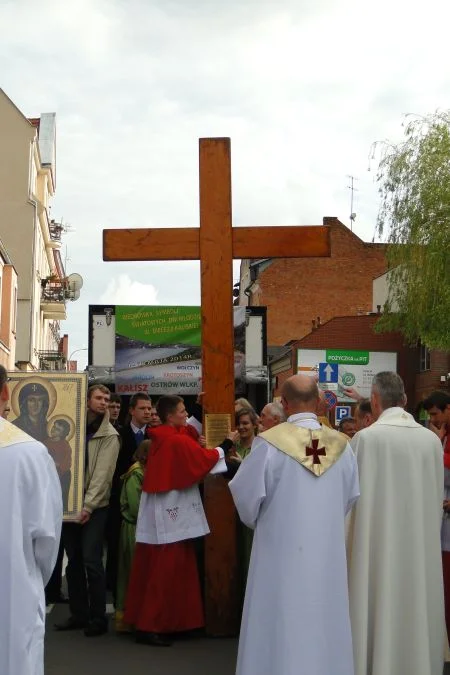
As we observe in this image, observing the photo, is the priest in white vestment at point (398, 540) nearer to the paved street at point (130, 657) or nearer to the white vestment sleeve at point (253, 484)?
the white vestment sleeve at point (253, 484)

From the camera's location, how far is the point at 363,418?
9141 millimetres

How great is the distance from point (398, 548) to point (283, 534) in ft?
3.64

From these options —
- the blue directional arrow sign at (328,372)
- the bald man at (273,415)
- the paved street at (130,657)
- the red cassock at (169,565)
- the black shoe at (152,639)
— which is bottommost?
the paved street at (130,657)

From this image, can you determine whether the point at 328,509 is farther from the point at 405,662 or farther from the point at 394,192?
the point at 394,192

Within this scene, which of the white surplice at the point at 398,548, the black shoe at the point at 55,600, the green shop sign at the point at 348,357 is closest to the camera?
the white surplice at the point at 398,548

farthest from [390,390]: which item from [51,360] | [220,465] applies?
[51,360]

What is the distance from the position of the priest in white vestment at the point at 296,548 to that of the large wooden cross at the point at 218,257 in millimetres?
2409

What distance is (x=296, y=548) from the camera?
6461 mm

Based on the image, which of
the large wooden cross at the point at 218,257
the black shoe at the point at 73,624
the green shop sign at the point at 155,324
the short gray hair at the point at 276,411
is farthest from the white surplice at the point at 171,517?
the green shop sign at the point at 155,324

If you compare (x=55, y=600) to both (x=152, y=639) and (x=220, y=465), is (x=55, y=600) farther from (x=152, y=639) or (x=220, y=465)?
(x=220, y=465)

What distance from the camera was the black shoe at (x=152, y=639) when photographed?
8766 mm

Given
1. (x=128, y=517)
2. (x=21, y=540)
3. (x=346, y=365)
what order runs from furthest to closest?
(x=346, y=365) → (x=128, y=517) → (x=21, y=540)

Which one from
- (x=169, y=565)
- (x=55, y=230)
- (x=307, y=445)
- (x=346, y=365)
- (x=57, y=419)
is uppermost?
(x=55, y=230)

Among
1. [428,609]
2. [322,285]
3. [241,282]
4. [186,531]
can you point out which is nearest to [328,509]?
[428,609]
